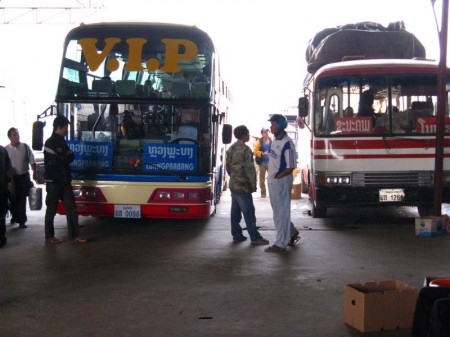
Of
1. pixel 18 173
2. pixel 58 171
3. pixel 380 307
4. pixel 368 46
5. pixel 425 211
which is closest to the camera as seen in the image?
pixel 380 307

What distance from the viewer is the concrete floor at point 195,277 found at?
6018mm

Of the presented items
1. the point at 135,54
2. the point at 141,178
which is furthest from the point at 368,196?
the point at 135,54

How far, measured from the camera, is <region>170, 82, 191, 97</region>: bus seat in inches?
431

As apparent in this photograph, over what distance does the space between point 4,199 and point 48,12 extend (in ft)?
58.3

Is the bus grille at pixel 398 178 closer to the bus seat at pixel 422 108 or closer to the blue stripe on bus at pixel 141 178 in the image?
the bus seat at pixel 422 108

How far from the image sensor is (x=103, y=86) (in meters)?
11.0

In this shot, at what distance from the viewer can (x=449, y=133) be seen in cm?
1190

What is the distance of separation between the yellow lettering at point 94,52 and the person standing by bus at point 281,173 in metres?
3.14

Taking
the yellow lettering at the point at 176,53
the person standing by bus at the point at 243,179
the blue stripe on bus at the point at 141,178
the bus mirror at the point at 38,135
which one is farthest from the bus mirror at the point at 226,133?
the bus mirror at the point at 38,135

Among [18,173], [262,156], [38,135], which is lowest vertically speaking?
[18,173]

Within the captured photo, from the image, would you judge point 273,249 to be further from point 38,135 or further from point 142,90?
point 38,135

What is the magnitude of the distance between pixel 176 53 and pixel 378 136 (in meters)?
3.84

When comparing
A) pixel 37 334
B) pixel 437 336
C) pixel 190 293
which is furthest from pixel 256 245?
pixel 437 336

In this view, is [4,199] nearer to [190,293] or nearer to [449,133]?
[190,293]
